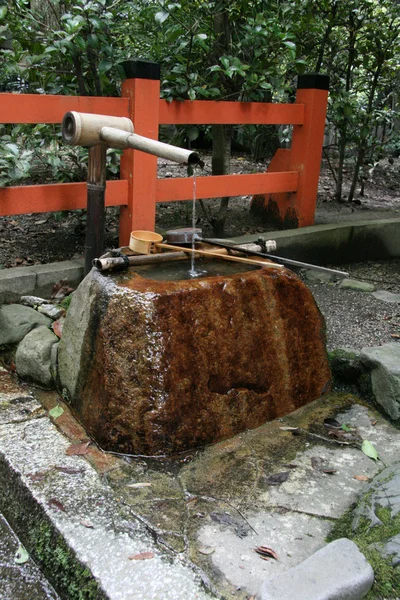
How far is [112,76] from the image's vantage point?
5098mm

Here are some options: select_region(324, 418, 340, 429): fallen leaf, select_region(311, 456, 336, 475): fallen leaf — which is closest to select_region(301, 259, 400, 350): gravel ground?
select_region(324, 418, 340, 429): fallen leaf

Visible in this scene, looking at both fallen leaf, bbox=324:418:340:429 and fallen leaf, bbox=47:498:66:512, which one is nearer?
fallen leaf, bbox=47:498:66:512

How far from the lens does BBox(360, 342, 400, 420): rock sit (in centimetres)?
310

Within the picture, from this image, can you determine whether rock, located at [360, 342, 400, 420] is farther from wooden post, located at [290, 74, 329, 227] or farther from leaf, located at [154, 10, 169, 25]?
leaf, located at [154, 10, 169, 25]

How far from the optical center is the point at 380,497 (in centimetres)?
237

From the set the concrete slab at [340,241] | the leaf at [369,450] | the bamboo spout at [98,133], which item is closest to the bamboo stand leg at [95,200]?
the bamboo spout at [98,133]

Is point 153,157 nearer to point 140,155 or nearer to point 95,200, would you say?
point 140,155

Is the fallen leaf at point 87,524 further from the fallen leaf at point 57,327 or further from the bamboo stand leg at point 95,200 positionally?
the bamboo stand leg at point 95,200

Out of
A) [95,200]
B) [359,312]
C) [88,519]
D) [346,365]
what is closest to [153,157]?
[95,200]

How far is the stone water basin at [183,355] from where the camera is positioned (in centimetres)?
275

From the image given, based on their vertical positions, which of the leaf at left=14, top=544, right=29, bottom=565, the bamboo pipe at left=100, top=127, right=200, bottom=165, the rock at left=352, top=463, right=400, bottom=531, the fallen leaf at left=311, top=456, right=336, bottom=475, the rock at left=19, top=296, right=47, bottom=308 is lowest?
the leaf at left=14, top=544, right=29, bottom=565

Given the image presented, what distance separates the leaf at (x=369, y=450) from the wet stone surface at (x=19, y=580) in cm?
150

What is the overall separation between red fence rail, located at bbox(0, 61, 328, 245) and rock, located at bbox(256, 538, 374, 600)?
278 cm

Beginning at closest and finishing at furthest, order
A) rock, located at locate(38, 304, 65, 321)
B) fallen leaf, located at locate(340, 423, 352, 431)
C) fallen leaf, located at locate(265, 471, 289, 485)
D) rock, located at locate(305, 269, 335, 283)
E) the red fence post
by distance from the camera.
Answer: fallen leaf, located at locate(265, 471, 289, 485) < fallen leaf, located at locate(340, 423, 352, 431) < rock, located at locate(38, 304, 65, 321) < the red fence post < rock, located at locate(305, 269, 335, 283)
